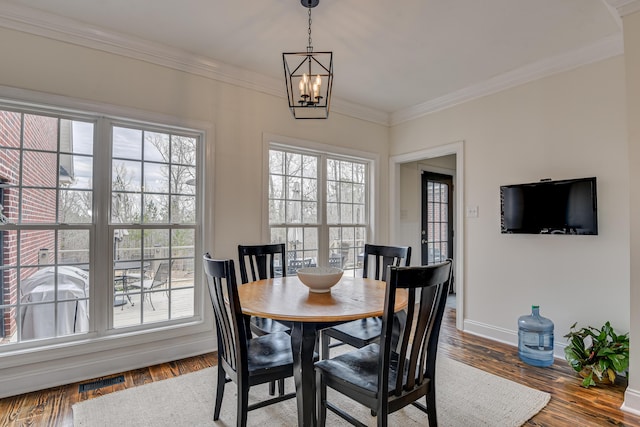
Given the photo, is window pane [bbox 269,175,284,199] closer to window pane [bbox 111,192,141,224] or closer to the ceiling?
the ceiling

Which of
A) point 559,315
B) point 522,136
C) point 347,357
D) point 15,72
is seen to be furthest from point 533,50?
point 15,72

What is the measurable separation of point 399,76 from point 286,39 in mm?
1303

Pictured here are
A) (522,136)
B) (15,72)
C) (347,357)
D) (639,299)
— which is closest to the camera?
(347,357)

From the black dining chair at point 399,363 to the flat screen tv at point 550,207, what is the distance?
6.45 ft

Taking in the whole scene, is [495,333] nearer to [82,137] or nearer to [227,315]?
[227,315]

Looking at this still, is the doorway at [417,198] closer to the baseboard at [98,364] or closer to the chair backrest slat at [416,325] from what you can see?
the chair backrest slat at [416,325]

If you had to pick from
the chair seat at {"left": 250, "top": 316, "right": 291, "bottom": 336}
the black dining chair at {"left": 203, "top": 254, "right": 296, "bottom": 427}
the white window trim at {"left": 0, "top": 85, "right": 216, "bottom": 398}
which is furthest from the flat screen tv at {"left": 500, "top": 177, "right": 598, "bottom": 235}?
the white window trim at {"left": 0, "top": 85, "right": 216, "bottom": 398}

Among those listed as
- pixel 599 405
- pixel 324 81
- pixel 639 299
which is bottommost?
pixel 599 405

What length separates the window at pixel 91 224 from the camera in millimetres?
2447

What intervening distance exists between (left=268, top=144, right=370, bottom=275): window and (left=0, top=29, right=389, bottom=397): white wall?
0.94 ft

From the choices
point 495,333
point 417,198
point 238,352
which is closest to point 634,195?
point 495,333

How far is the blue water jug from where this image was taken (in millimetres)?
2881

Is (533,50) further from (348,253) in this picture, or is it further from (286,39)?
(348,253)

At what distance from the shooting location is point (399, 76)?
3.47 m
